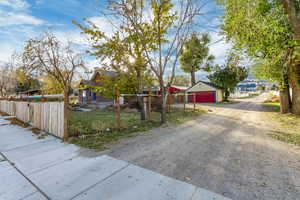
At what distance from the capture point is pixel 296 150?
3.50 m

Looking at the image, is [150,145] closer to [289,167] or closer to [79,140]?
[79,140]

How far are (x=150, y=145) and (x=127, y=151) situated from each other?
75cm

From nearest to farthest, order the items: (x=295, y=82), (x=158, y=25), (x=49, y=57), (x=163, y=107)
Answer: (x=158, y=25)
(x=163, y=107)
(x=295, y=82)
(x=49, y=57)

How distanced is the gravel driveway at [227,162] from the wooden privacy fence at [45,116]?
2.23m

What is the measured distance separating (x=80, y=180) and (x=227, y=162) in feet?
9.72

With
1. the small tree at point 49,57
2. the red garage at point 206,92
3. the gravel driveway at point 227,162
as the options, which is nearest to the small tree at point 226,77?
the red garage at point 206,92

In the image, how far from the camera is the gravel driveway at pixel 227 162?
2.02 meters

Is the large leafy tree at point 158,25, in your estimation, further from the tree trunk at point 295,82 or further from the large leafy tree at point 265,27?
the tree trunk at point 295,82

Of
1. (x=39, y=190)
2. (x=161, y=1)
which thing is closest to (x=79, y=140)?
(x=39, y=190)

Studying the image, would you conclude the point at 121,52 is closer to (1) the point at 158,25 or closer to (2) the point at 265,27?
(1) the point at 158,25

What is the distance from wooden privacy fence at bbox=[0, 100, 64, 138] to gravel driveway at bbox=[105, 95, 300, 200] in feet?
7.33

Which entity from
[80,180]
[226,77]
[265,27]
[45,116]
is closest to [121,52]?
[45,116]

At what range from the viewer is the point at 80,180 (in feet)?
7.27

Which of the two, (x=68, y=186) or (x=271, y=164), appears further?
(x=271, y=164)
